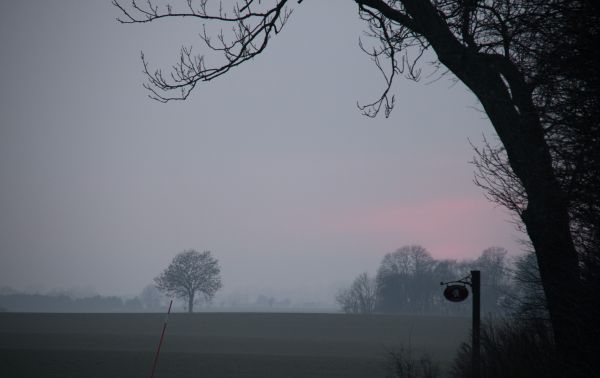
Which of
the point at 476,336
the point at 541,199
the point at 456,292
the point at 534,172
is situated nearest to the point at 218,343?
Result: the point at 456,292

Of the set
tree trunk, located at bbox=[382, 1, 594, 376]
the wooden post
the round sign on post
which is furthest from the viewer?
the round sign on post

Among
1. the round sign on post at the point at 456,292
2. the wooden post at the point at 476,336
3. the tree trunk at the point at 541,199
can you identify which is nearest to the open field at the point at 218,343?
the round sign on post at the point at 456,292

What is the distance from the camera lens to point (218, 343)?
3688 cm

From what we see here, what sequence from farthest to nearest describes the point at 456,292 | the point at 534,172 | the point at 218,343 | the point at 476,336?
the point at 218,343
the point at 456,292
the point at 476,336
the point at 534,172

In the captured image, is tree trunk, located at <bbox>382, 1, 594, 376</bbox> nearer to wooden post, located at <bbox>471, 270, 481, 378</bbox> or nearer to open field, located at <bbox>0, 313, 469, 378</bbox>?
wooden post, located at <bbox>471, 270, 481, 378</bbox>

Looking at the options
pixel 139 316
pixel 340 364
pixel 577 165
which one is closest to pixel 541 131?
pixel 577 165

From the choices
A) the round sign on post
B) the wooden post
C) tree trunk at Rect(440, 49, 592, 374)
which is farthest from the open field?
tree trunk at Rect(440, 49, 592, 374)

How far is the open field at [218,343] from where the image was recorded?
19312 mm

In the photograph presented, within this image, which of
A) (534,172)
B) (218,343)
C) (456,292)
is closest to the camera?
(534,172)

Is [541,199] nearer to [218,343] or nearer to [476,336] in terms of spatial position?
[476,336]

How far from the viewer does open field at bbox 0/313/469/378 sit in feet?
63.4

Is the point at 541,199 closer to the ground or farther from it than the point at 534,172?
closer to the ground

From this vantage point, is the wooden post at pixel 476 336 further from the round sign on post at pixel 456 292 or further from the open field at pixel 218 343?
the open field at pixel 218 343

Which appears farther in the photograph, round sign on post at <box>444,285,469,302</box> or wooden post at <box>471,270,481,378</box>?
round sign on post at <box>444,285,469,302</box>
